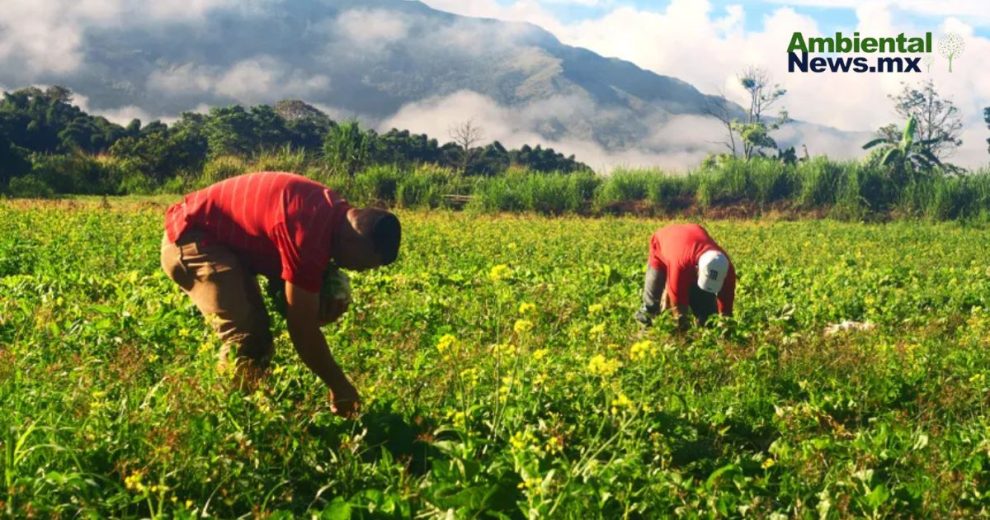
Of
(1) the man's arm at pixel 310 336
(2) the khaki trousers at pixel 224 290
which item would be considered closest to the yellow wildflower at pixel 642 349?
(1) the man's arm at pixel 310 336

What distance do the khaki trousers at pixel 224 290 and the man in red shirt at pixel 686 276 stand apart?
278cm

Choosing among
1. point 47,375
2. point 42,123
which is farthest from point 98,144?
point 47,375

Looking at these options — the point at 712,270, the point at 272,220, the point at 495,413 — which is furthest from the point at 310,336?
the point at 712,270

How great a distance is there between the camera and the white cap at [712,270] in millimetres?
6328

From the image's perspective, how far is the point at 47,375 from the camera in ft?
13.7

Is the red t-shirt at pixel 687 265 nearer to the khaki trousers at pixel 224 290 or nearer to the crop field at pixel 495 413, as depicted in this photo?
the crop field at pixel 495 413

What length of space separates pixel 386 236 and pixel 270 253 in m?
0.72

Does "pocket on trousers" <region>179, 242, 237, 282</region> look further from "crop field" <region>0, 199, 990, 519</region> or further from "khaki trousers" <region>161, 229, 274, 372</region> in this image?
"crop field" <region>0, 199, 990, 519</region>

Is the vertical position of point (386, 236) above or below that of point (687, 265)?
above

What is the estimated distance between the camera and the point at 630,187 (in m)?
28.9

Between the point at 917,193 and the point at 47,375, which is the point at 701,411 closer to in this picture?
the point at 47,375

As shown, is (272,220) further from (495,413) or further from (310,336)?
(495,413)

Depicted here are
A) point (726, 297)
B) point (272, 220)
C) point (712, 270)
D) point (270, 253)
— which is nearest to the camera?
point (272, 220)

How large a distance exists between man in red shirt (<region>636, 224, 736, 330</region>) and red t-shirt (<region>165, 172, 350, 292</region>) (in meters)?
2.81
